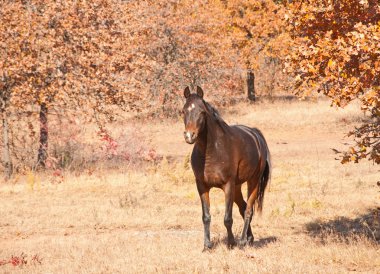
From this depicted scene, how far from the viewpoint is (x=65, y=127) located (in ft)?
75.4

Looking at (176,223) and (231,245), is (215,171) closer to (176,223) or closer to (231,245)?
(231,245)

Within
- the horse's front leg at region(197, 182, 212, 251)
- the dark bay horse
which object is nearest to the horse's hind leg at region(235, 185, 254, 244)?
the dark bay horse

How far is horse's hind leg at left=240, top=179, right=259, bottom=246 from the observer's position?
36.9 feet

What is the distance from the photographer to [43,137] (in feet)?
74.3

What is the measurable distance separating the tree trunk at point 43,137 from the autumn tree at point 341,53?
43.2ft

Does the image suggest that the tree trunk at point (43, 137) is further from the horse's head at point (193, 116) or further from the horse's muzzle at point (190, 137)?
the horse's muzzle at point (190, 137)

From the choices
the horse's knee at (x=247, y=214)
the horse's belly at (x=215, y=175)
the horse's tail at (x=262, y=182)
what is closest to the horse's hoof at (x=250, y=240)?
the horse's knee at (x=247, y=214)

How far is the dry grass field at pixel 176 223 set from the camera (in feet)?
32.5

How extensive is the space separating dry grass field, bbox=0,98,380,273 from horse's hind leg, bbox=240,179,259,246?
0.22 metres

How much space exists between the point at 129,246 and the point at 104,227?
2.55 meters

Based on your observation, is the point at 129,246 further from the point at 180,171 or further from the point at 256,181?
the point at 180,171

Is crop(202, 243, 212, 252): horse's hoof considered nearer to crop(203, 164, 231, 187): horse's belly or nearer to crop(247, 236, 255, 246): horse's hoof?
crop(203, 164, 231, 187): horse's belly

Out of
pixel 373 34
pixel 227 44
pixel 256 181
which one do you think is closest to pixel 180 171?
pixel 256 181

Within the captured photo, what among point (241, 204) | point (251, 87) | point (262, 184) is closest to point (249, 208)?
point (241, 204)
